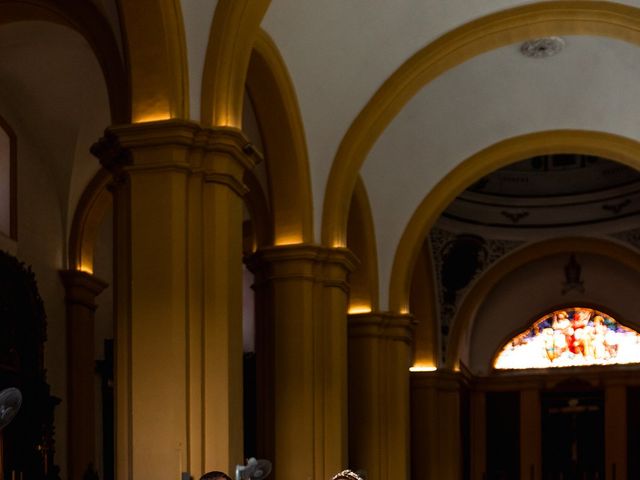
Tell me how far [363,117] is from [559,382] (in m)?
11.1

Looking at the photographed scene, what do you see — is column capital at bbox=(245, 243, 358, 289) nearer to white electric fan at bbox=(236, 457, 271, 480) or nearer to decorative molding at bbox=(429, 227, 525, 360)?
white electric fan at bbox=(236, 457, 271, 480)

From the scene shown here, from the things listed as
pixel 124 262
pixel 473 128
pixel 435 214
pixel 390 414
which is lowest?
pixel 390 414

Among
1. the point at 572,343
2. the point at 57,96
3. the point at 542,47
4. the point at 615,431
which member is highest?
the point at 542,47

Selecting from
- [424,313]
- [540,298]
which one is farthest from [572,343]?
[424,313]

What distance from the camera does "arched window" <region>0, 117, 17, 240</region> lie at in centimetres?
1064

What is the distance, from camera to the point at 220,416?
7121 mm

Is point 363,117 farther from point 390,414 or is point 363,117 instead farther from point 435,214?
point 390,414

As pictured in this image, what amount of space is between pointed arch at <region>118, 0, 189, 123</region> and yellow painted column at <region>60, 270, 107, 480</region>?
4893 mm

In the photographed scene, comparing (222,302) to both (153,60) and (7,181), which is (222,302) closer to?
(153,60)

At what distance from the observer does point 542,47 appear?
1177 cm

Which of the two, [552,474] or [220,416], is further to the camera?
[552,474]

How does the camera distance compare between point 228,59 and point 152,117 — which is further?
point 228,59

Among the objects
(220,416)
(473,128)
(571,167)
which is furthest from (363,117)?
(571,167)

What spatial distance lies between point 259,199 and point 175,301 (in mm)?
4525
